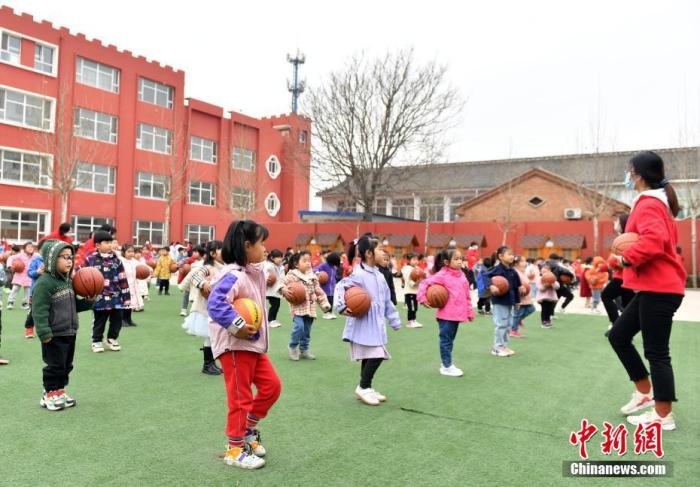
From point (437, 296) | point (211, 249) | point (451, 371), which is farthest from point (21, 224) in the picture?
point (451, 371)

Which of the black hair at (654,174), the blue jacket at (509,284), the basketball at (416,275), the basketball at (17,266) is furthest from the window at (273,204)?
the black hair at (654,174)

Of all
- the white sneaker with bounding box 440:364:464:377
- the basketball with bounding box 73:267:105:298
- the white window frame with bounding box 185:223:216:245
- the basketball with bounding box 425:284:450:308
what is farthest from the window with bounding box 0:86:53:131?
the white sneaker with bounding box 440:364:464:377

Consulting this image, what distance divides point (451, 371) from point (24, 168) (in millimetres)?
27284

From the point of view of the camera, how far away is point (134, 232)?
31.6m

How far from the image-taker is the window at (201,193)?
35.4 metres

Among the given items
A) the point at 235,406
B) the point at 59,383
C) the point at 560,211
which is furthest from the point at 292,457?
the point at 560,211

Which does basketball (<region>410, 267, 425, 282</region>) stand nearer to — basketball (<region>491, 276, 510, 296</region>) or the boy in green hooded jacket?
basketball (<region>491, 276, 510, 296</region>)

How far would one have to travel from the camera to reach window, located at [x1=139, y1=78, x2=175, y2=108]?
104 ft

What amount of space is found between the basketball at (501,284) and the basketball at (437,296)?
5.44 feet

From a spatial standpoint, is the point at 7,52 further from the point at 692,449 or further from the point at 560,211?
the point at 560,211

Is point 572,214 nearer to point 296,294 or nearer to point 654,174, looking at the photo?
point 296,294

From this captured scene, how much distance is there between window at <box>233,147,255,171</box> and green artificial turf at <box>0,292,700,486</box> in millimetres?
29744

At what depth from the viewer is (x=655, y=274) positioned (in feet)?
13.3

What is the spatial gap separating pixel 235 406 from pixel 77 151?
25.6 metres
